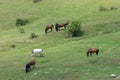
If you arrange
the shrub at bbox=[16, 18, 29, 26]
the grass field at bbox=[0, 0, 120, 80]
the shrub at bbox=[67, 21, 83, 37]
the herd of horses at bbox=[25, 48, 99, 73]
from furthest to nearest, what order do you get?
the shrub at bbox=[16, 18, 29, 26], the shrub at bbox=[67, 21, 83, 37], the herd of horses at bbox=[25, 48, 99, 73], the grass field at bbox=[0, 0, 120, 80]

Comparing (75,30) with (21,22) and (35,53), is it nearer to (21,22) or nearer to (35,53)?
(35,53)

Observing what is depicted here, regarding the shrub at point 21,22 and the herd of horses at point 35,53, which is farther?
the shrub at point 21,22

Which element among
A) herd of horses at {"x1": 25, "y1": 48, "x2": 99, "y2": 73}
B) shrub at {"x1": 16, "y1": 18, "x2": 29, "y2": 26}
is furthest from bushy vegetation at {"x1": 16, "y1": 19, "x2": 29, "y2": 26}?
herd of horses at {"x1": 25, "y1": 48, "x2": 99, "y2": 73}

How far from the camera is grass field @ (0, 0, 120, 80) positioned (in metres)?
33.5

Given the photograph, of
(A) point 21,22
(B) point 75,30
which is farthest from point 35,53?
(A) point 21,22

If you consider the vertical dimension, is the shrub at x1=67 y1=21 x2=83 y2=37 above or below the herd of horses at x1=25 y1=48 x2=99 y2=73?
above

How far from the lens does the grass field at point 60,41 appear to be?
3353 centimetres

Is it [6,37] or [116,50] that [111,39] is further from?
Result: [6,37]

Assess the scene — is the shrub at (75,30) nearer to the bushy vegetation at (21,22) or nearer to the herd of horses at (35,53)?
the herd of horses at (35,53)

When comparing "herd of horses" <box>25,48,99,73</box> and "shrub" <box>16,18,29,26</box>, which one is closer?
"herd of horses" <box>25,48,99,73</box>

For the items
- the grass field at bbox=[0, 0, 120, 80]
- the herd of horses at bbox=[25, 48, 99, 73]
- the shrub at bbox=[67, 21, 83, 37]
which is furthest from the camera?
the shrub at bbox=[67, 21, 83, 37]

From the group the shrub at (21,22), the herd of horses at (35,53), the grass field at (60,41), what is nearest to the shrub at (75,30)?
the grass field at (60,41)

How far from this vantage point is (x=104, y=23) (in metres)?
51.4

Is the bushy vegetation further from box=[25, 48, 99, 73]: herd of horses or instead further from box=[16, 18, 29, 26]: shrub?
box=[25, 48, 99, 73]: herd of horses
